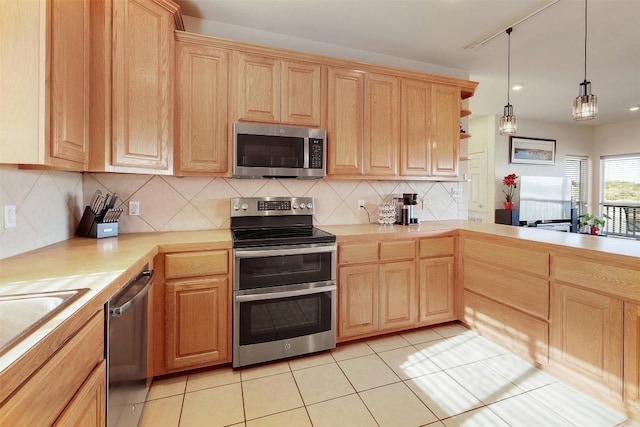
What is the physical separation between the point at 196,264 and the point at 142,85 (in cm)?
119

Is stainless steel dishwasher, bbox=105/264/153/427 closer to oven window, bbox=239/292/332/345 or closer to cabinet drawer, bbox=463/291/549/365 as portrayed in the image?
oven window, bbox=239/292/332/345

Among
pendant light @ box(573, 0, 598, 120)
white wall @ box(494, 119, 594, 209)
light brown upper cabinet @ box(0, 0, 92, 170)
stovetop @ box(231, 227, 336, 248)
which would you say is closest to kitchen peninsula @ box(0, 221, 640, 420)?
stovetop @ box(231, 227, 336, 248)

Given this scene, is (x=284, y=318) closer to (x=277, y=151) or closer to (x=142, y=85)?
(x=277, y=151)

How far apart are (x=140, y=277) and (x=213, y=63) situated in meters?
1.62

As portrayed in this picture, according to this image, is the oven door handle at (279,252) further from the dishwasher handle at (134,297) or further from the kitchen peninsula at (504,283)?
the dishwasher handle at (134,297)

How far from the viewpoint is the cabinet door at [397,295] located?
247 centimetres

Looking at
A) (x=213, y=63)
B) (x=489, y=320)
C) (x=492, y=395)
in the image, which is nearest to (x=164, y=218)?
(x=213, y=63)

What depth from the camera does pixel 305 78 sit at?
250 cm

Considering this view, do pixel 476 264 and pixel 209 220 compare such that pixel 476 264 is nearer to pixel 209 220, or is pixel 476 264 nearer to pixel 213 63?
pixel 209 220

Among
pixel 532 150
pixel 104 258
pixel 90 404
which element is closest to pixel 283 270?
pixel 104 258

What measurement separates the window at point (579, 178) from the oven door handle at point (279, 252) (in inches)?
246

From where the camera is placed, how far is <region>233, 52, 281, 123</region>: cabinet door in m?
2.32

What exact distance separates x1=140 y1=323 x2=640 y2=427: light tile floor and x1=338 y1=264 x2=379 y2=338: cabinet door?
0.57 feet

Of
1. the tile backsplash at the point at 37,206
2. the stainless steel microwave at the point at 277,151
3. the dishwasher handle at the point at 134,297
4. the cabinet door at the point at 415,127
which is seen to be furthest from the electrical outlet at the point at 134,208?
the cabinet door at the point at 415,127
